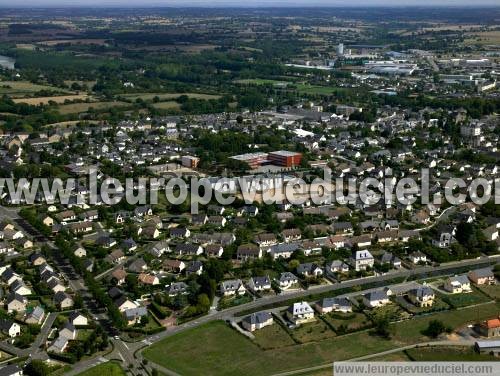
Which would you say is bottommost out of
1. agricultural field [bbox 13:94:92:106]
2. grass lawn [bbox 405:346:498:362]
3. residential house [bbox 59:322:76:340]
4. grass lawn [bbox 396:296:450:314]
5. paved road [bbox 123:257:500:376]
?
paved road [bbox 123:257:500:376]

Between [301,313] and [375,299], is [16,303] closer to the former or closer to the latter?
[301,313]

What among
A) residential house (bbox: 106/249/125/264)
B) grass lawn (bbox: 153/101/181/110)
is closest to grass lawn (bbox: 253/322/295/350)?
residential house (bbox: 106/249/125/264)

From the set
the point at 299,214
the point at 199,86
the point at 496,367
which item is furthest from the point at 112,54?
the point at 496,367

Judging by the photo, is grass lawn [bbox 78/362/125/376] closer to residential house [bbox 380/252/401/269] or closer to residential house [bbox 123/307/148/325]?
residential house [bbox 123/307/148/325]

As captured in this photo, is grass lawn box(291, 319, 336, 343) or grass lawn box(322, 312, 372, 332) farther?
grass lawn box(322, 312, 372, 332)

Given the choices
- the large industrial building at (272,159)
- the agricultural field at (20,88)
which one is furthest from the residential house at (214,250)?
the agricultural field at (20,88)

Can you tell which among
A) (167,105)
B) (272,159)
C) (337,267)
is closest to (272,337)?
(337,267)

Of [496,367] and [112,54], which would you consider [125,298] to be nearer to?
[496,367]
